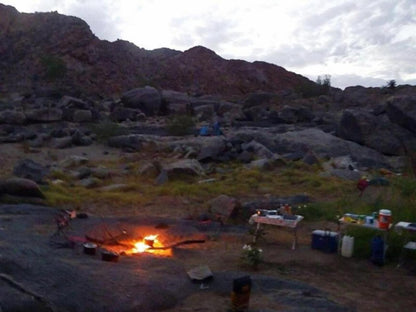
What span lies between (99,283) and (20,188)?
21.0 feet

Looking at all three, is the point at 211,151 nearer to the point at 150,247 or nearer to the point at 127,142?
the point at 127,142

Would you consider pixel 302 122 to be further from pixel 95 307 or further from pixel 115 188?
pixel 95 307

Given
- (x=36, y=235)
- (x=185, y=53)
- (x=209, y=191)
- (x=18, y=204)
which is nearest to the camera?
(x=36, y=235)

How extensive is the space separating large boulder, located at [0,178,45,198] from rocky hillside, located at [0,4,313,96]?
4152 cm

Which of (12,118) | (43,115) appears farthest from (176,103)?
(12,118)

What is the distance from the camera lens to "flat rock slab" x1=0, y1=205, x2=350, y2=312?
5.39 meters

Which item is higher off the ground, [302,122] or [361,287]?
[302,122]

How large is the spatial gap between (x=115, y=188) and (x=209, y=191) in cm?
217

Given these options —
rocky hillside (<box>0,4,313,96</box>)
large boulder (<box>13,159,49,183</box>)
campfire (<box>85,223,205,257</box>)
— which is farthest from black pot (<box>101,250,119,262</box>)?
rocky hillside (<box>0,4,313,96</box>)

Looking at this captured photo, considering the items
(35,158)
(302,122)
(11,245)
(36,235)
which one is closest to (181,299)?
(11,245)

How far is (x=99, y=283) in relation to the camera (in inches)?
240

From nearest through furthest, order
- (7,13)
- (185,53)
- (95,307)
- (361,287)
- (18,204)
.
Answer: (95,307), (361,287), (18,204), (7,13), (185,53)

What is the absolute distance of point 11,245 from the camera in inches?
263

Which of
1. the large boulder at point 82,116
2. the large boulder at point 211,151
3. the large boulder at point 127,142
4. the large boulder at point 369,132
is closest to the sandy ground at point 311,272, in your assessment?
the large boulder at point 211,151
